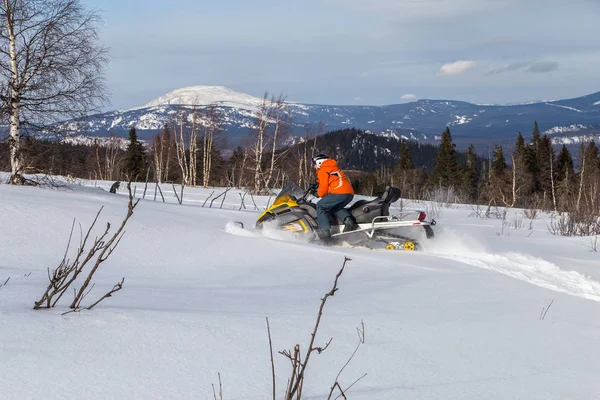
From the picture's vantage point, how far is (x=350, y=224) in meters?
8.30

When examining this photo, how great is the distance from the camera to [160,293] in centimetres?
415

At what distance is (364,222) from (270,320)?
5.06 metres

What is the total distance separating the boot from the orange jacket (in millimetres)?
421

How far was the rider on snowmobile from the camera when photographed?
8.33 meters

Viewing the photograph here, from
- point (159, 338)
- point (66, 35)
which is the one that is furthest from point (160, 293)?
point (66, 35)

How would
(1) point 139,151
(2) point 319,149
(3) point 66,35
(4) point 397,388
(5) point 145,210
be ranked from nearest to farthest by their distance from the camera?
(4) point 397,388 → (5) point 145,210 → (3) point 66,35 → (2) point 319,149 → (1) point 139,151

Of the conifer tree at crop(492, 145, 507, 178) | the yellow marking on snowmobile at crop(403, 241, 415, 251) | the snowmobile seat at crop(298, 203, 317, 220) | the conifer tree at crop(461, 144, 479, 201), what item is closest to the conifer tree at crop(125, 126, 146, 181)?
the conifer tree at crop(461, 144, 479, 201)

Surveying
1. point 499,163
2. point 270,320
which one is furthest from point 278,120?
point 499,163

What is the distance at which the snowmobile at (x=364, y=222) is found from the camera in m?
8.11

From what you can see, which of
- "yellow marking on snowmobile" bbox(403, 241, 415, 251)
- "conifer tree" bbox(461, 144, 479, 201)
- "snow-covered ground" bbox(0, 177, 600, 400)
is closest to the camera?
"snow-covered ground" bbox(0, 177, 600, 400)

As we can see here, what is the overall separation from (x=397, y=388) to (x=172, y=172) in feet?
148

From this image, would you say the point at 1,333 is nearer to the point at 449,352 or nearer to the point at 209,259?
the point at 449,352

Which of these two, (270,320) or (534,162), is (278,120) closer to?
(270,320)

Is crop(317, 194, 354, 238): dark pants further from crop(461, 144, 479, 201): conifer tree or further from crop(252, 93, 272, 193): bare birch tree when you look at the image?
crop(461, 144, 479, 201): conifer tree
